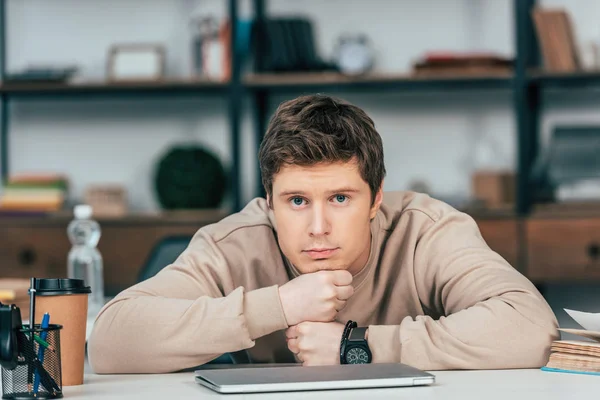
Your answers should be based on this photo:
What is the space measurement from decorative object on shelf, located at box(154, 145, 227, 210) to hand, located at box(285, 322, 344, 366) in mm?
2212

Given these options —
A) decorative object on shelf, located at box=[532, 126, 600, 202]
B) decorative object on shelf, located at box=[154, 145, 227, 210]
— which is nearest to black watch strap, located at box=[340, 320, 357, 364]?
decorative object on shelf, located at box=[532, 126, 600, 202]

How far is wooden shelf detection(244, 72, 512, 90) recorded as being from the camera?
3.62 m

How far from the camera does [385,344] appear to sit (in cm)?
154

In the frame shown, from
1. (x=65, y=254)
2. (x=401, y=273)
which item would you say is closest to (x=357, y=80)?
(x=65, y=254)

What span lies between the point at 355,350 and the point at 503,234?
209cm

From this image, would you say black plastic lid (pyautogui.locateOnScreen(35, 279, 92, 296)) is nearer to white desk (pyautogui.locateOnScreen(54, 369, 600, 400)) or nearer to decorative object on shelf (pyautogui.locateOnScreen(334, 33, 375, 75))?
white desk (pyautogui.locateOnScreen(54, 369, 600, 400))

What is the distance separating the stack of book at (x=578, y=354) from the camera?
1.45 metres

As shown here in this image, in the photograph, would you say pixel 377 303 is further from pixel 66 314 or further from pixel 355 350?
pixel 66 314

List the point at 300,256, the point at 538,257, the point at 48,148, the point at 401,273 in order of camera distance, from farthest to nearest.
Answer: the point at 48,148 < the point at 538,257 < the point at 401,273 < the point at 300,256

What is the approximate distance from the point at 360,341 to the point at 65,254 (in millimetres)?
2387

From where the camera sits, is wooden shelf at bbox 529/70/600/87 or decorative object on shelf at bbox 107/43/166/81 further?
decorative object on shelf at bbox 107/43/166/81

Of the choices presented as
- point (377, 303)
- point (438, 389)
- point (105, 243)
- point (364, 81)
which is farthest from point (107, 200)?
point (438, 389)

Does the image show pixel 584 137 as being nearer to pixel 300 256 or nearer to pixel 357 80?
pixel 357 80

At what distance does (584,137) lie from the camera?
3.58 meters
